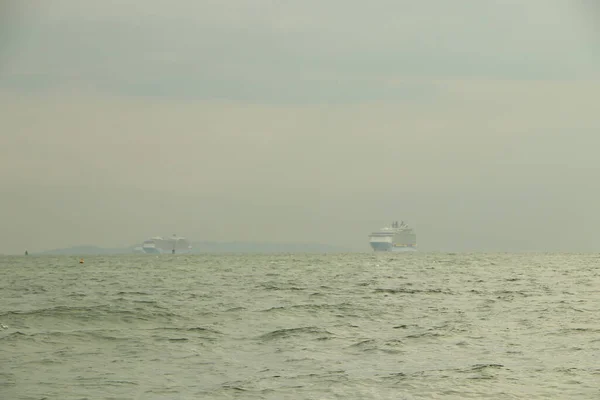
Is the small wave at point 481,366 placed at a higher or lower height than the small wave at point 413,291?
lower

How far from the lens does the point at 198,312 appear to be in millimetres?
27156

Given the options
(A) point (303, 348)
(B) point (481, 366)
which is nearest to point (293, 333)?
(A) point (303, 348)

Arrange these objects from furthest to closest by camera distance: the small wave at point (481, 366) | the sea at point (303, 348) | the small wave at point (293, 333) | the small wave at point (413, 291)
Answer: the small wave at point (413, 291) < the small wave at point (293, 333) < the small wave at point (481, 366) < the sea at point (303, 348)

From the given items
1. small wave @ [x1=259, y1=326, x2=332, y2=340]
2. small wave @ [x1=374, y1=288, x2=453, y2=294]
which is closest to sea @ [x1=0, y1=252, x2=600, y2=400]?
small wave @ [x1=259, y1=326, x2=332, y2=340]

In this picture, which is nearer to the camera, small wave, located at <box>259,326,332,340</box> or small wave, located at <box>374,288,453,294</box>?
small wave, located at <box>259,326,332,340</box>

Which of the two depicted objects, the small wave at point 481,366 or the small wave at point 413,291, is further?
the small wave at point 413,291

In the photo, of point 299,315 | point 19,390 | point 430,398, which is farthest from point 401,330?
point 19,390

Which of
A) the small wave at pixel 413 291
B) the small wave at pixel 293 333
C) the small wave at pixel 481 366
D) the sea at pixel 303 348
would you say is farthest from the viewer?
the small wave at pixel 413 291

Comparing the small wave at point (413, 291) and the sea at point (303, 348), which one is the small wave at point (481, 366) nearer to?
the sea at point (303, 348)

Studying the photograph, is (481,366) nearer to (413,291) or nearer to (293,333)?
(293,333)

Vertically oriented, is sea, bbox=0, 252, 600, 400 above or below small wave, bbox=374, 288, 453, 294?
below

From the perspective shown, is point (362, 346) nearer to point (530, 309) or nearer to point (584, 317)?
point (584, 317)

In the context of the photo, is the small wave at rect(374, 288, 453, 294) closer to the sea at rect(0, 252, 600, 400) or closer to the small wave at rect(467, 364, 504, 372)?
the sea at rect(0, 252, 600, 400)

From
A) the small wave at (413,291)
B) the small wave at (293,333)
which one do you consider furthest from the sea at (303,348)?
the small wave at (413,291)
